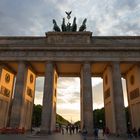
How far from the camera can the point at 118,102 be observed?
1184 inches

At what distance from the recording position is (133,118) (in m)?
35.9

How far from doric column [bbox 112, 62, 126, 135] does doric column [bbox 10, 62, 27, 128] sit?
1618 cm

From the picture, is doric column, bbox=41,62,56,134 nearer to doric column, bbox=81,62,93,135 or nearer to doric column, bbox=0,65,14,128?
doric column, bbox=81,62,93,135

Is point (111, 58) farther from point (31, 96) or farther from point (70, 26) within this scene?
point (31, 96)

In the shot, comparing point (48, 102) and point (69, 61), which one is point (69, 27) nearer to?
point (69, 61)

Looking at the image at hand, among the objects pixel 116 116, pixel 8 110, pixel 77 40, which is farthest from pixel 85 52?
pixel 8 110

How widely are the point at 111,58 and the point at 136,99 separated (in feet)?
31.0

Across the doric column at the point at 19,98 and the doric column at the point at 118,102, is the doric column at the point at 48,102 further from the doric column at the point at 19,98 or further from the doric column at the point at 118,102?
the doric column at the point at 118,102

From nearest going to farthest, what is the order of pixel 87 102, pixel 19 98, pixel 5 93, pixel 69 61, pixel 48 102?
pixel 87 102 → pixel 48 102 → pixel 19 98 → pixel 69 61 → pixel 5 93

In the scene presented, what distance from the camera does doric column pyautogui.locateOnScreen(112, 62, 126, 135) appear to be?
28812 mm

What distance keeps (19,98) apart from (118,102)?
16936 millimetres

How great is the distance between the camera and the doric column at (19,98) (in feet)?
98.7

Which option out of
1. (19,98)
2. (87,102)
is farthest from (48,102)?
(87,102)

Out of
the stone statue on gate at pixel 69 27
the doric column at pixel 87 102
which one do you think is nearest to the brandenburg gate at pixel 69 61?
the doric column at pixel 87 102
